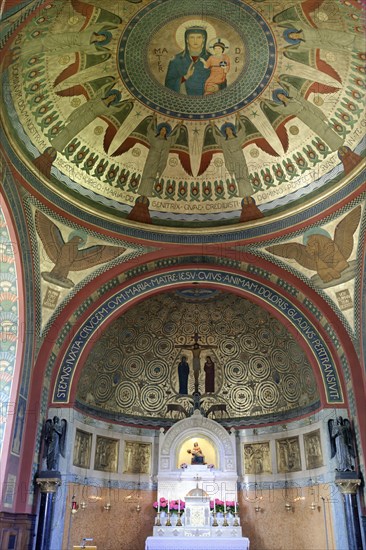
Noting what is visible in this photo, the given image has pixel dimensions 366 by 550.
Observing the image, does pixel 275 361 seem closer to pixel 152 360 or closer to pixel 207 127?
pixel 152 360

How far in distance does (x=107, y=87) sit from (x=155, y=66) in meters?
1.44

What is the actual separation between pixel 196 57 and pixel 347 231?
6495 mm

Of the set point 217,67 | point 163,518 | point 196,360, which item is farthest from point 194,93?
point 163,518

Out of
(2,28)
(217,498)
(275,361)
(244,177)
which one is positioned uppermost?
(244,177)

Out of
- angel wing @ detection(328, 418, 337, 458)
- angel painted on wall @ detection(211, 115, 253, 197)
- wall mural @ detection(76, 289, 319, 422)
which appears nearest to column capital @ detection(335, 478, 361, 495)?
angel wing @ detection(328, 418, 337, 458)

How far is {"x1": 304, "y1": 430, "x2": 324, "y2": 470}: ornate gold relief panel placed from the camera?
15570mm

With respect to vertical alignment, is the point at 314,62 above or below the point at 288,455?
above

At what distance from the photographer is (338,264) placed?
15.6 metres

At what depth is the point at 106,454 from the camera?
54.4 feet

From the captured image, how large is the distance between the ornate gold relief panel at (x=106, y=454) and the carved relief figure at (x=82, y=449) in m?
0.37

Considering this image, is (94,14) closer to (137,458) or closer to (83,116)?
(83,116)

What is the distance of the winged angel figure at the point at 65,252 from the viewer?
15055mm

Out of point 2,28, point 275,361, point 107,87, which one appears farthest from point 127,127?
point 275,361

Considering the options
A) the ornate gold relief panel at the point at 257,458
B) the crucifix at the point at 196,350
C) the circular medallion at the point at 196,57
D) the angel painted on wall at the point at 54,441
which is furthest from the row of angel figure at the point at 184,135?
the ornate gold relief panel at the point at 257,458
